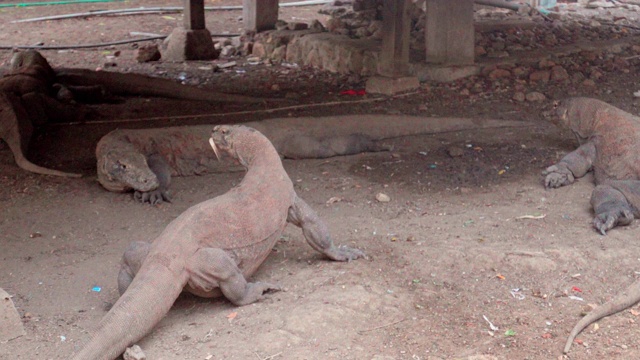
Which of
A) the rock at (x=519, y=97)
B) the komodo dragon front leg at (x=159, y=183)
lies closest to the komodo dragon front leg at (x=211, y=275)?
the komodo dragon front leg at (x=159, y=183)

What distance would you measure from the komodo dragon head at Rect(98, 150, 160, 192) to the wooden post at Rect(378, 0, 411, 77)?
3.73 metres

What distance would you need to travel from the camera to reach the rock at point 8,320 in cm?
382

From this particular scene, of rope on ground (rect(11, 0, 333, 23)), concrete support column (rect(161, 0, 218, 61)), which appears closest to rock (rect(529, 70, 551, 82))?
concrete support column (rect(161, 0, 218, 61))

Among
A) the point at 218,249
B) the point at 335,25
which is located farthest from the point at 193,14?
the point at 218,249

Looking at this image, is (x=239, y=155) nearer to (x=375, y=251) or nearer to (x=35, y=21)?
(x=375, y=251)

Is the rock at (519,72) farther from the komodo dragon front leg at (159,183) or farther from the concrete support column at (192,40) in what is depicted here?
the concrete support column at (192,40)

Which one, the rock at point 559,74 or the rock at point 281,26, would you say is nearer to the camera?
the rock at point 559,74

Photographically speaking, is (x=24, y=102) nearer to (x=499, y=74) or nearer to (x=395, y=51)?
(x=395, y=51)

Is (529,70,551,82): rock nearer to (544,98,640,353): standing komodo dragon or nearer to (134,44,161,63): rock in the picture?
(544,98,640,353): standing komodo dragon

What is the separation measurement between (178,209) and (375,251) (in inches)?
75.7

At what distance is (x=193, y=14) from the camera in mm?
11820

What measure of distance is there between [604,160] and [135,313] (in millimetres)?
4039

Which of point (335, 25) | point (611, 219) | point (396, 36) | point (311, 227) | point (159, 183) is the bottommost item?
point (159, 183)

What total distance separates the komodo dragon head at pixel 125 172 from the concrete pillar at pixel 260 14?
252 inches
